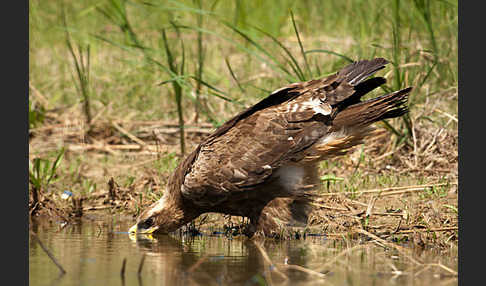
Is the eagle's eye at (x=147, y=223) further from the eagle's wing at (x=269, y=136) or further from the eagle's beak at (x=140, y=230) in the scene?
the eagle's wing at (x=269, y=136)

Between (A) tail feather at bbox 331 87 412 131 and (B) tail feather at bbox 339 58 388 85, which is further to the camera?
(B) tail feather at bbox 339 58 388 85

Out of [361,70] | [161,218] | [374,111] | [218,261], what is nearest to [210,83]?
[161,218]

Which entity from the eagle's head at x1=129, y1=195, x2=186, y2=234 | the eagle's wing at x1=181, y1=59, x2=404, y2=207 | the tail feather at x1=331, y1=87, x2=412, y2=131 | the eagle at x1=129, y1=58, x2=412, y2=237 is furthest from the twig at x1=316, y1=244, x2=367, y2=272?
the eagle's head at x1=129, y1=195, x2=186, y2=234

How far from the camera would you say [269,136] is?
560 cm

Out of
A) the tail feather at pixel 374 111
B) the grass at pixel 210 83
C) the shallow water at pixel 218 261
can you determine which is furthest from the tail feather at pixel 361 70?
the shallow water at pixel 218 261

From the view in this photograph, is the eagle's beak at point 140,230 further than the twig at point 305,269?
Yes

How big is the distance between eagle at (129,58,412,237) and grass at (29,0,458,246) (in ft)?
2.69

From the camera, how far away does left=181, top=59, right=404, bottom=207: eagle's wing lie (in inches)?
217

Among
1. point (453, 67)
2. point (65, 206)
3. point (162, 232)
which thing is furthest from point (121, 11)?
point (453, 67)

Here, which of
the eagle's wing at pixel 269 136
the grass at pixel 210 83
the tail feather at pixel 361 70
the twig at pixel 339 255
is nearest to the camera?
the twig at pixel 339 255

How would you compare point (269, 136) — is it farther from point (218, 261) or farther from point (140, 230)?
point (218, 261)

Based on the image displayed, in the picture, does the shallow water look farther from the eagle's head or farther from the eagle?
the eagle

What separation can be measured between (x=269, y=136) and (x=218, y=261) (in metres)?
1.38

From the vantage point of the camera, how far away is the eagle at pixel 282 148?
552 cm
